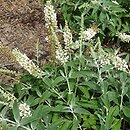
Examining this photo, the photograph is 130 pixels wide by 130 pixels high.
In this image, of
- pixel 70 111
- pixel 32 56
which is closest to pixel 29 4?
pixel 32 56

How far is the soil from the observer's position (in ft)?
13.8

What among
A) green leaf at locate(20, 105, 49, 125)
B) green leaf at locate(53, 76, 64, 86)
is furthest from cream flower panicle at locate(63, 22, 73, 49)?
green leaf at locate(20, 105, 49, 125)

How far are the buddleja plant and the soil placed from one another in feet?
4.81

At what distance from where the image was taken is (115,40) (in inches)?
160

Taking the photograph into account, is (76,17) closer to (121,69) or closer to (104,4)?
(104,4)

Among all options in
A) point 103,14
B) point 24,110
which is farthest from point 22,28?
point 24,110

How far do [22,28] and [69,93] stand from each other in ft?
8.19

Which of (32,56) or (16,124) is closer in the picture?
(16,124)

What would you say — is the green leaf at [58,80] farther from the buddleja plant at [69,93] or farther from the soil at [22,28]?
the soil at [22,28]

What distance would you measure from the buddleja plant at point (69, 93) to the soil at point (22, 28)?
147cm

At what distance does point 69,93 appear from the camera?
229 centimetres

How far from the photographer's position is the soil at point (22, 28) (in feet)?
13.8

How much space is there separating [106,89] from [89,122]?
0.20 m

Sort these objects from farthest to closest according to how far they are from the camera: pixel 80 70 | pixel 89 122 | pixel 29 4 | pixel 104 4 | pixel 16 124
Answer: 1. pixel 29 4
2. pixel 104 4
3. pixel 80 70
4. pixel 89 122
5. pixel 16 124
